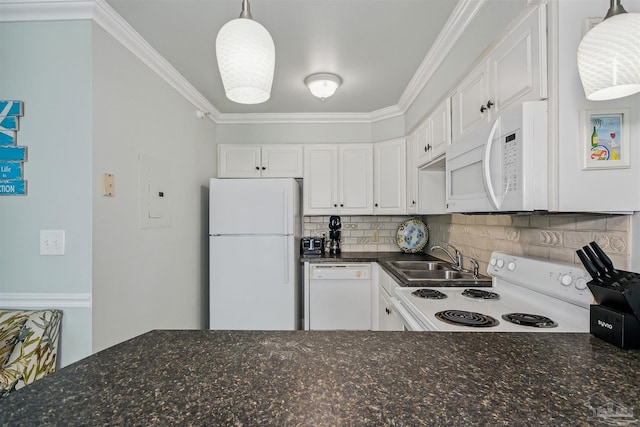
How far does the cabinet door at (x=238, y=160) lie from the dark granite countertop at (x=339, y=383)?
8.81 feet

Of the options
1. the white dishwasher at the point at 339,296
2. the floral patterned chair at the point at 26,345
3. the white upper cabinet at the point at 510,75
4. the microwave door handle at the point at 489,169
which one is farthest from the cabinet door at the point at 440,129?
the floral patterned chair at the point at 26,345

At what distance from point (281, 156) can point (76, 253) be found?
2.15m

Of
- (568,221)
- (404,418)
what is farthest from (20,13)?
(568,221)

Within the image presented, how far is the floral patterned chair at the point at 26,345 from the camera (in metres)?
1.33

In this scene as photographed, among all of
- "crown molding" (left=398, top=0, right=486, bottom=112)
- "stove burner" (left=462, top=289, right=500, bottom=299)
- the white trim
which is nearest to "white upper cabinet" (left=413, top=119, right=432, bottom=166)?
"crown molding" (left=398, top=0, right=486, bottom=112)

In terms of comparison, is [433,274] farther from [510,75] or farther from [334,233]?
[510,75]

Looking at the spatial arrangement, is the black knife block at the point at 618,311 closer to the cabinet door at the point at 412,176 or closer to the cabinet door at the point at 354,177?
the cabinet door at the point at 412,176

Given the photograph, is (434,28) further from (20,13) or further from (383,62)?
(20,13)

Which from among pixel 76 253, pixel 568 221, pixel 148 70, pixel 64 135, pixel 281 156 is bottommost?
pixel 76 253

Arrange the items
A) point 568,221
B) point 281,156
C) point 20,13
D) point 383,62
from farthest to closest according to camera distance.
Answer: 1. point 281,156
2. point 383,62
3. point 20,13
4. point 568,221

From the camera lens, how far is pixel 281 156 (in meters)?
3.39

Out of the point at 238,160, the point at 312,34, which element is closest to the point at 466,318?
the point at 312,34

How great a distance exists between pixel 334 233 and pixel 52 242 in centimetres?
250

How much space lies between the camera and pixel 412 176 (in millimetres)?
3004
